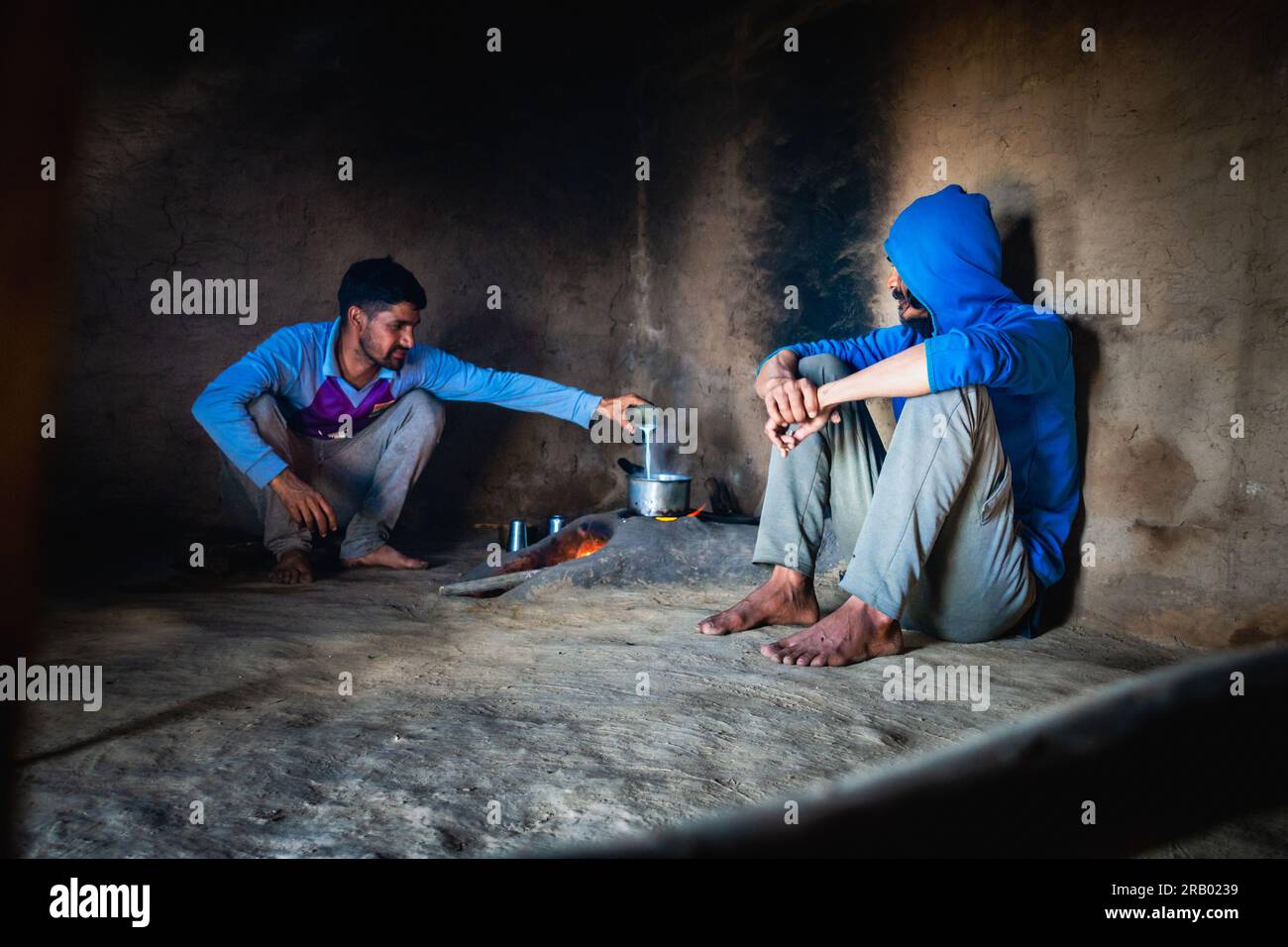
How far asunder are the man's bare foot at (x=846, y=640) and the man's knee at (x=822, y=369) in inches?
26.6

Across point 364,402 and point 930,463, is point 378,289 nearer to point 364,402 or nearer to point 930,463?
point 364,402

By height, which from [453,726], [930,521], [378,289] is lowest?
[453,726]

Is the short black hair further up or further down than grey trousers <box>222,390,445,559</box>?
further up

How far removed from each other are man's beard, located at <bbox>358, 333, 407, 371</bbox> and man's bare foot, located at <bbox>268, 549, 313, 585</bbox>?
0.88 meters

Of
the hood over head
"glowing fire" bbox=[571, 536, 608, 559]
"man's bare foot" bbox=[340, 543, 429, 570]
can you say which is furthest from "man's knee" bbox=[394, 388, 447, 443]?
the hood over head

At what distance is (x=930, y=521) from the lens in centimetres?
201

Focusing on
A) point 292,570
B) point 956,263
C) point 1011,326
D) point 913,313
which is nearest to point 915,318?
point 913,313

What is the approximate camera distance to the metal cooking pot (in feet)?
11.3

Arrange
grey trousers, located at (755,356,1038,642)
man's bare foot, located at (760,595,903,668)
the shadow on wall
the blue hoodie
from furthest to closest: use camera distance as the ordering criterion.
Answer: the shadow on wall < the blue hoodie < man's bare foot, located at (760,595,903,668) < grey trousers, located at (755,356,1038,642)

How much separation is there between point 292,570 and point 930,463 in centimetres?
242

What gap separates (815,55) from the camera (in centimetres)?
378

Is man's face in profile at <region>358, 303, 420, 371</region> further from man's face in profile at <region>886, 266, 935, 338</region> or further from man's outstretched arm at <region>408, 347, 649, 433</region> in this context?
man's face in profile at <region>886, 266, 935, 338</region>
